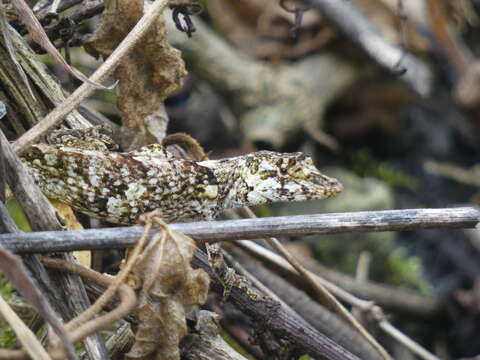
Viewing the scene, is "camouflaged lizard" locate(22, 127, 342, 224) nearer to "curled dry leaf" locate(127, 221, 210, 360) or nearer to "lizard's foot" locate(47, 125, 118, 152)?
"lizard's foot" locate(47, 125, 118, 152)

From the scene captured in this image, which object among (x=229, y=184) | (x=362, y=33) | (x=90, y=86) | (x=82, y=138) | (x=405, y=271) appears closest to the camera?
(x=90, y=86)

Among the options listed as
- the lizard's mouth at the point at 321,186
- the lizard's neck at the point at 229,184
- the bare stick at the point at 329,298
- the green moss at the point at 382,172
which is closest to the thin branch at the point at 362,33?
the green moss at the point at 382,172

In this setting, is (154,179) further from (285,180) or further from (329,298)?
(329,298)

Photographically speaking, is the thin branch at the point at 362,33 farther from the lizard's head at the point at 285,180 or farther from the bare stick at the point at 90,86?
the bare stick at the point at 90,86

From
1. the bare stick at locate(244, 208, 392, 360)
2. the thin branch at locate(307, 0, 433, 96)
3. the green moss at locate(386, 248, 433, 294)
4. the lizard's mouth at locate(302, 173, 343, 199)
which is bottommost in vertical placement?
the green moss at locate(386, 248, 433, 294)

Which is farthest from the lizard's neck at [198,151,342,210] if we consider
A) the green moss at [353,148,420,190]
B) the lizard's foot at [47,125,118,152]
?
the green moss at [353,148,420,190]

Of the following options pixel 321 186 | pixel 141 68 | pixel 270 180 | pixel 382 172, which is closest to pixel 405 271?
pixel 382 172
